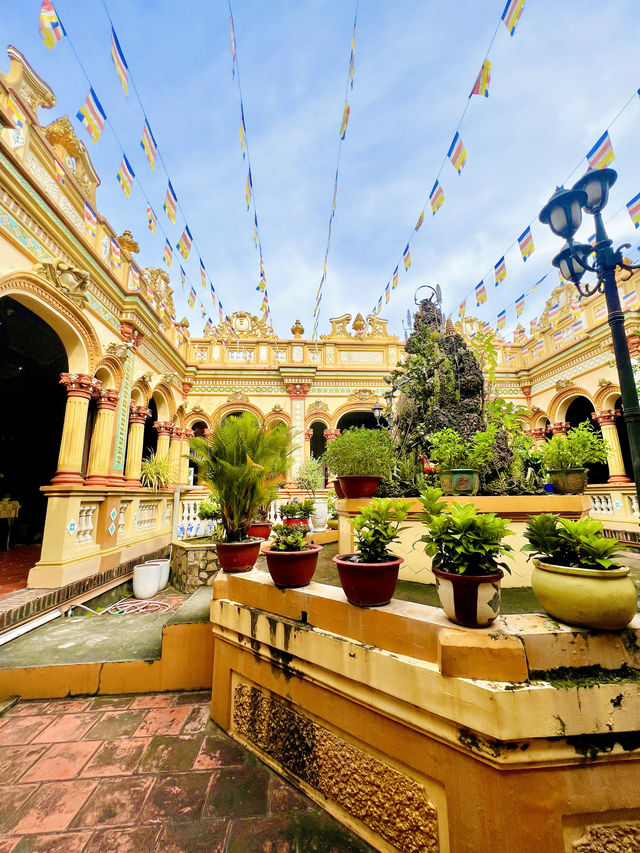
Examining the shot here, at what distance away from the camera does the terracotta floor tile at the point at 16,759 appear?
7.25 ft

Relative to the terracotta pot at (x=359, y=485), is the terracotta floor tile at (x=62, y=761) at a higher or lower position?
lower

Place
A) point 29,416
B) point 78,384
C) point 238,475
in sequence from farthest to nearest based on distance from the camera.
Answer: point 29,416 → point 78,384 → point 238,475

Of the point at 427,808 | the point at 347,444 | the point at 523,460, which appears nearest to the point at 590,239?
the point at 523,460

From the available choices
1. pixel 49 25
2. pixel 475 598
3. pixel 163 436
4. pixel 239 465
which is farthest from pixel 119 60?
pixel 163 436

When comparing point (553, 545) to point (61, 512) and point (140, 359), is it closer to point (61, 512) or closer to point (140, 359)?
point (61, 512)

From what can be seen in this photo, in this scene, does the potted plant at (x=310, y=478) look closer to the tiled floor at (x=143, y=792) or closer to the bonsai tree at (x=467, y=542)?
the tiled floor at (x=143, y=792)

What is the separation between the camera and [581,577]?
1583 millimetres

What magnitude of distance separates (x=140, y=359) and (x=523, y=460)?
8.27 meters

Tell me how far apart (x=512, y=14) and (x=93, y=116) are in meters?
5.00

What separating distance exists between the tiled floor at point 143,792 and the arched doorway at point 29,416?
705 cm

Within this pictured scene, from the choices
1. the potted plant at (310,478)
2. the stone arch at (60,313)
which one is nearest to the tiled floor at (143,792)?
the stone arch at (60,313)

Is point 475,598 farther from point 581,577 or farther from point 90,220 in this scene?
point 90,220

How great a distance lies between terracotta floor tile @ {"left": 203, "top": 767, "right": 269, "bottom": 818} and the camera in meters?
1.90

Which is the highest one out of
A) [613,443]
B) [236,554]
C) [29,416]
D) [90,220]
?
[90,220]
